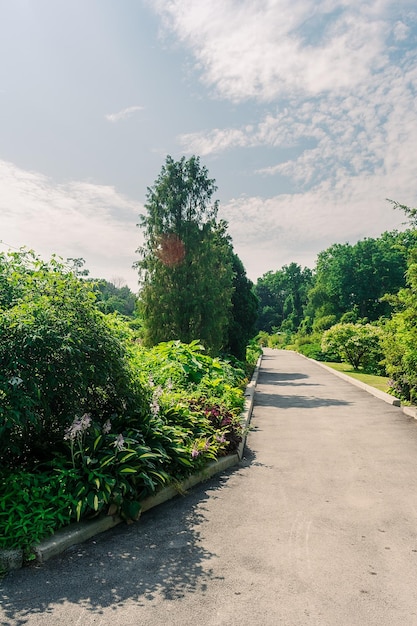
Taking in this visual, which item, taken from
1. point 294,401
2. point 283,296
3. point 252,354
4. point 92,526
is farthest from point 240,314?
point 283,296

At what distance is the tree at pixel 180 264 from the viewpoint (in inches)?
596

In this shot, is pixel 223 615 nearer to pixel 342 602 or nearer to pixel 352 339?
pixel 342 602

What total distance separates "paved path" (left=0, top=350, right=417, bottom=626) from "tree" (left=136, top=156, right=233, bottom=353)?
355 inches

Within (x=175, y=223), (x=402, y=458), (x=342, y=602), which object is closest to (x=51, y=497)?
(x=342, y=602)

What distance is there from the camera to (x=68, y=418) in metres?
4.52

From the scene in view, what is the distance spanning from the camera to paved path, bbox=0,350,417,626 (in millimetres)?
2949

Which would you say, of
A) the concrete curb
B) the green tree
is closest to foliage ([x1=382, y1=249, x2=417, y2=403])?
the concrete curb

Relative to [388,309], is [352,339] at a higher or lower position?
lower

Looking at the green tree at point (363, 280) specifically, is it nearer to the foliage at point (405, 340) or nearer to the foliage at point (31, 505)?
the foliage at point (405, 340)

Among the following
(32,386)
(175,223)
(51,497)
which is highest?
(175,223)

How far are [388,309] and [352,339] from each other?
40.1 meters

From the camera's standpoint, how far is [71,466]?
4520 mm

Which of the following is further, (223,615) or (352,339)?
(352,339)

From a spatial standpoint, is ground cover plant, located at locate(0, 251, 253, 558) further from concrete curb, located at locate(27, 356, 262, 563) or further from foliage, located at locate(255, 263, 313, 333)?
foliage, located at locate(255, 263, 313, 333)
